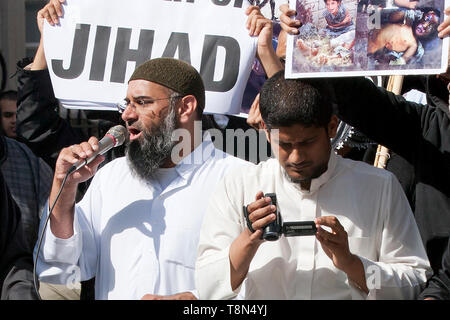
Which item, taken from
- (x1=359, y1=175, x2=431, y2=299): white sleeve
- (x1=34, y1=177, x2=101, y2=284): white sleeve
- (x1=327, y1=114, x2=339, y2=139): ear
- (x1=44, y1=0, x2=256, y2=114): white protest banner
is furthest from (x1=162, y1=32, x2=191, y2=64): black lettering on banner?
(x1=359, y1=175, x2=431, y2=299): white sleeve

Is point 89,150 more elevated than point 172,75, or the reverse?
point 172,75

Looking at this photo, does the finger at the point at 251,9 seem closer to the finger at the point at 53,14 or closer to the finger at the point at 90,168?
the finger at the point at 53,14

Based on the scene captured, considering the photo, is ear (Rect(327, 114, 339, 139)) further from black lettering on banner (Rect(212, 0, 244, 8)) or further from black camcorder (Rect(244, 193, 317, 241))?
black lettering on banner (Rect(212, 0, 244, 8))

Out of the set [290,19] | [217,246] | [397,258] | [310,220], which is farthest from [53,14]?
[397,258]

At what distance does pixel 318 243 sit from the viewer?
3.37 metres

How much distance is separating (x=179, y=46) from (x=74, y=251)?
1.18 m

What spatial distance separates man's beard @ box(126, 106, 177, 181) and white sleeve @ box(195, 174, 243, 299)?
56 cm

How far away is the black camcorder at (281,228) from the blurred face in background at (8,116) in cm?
231

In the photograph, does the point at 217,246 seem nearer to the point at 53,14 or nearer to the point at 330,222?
the point at 330,222

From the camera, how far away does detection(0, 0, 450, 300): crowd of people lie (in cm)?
330
